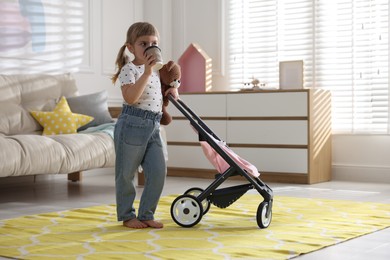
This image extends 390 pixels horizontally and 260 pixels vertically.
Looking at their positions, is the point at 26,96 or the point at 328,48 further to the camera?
the point at 328,48

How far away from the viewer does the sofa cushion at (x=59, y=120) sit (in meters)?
4.79

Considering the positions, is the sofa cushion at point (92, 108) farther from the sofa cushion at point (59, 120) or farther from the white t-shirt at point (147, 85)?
the white t-shirt at point (147, 85)

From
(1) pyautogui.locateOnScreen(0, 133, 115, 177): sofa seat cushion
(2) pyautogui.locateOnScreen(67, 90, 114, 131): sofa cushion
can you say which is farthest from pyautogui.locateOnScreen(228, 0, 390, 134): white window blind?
(1) pyautogui.locateOnScreen(0, 133, 115, 177): sofa seat cushion

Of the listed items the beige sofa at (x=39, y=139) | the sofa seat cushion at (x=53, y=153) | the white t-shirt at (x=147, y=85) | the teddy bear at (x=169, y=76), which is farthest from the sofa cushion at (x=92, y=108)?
the white t-shirt at (x=147, y=85)

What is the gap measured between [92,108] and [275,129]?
1.45 meters

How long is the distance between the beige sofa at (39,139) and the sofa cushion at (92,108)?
0.15 ft

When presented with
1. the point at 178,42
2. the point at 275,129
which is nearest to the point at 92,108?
the point at 275,129

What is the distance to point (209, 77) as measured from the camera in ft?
20.1

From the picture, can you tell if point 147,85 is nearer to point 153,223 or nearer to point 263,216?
point 153,223

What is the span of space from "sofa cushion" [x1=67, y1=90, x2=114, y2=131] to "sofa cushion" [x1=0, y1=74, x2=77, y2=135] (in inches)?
5.6

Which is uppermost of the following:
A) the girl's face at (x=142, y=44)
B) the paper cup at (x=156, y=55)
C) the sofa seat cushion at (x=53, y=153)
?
the girl's face at (x=142, y=44)

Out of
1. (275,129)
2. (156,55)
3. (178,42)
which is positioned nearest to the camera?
(156,55)

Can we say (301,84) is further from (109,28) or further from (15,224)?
(15,224)

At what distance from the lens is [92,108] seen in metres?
5.10
